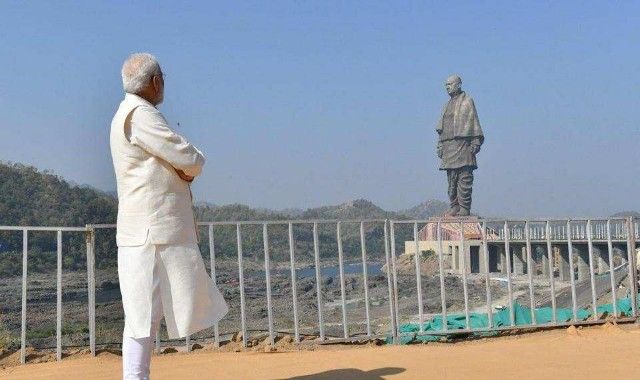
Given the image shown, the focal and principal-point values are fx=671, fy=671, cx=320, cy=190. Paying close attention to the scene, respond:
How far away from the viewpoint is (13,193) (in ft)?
53.9

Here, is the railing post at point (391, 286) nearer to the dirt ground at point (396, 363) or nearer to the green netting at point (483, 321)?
the green netting at point (483, 321)

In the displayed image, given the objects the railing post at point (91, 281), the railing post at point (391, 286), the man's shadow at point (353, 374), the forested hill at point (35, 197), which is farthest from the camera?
the forested hill at point (35, 197)

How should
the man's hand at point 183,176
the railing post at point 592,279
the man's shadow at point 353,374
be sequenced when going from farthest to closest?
the railing post at point 592,279
the man's shadow at point 353,374
the man's hand at point 183,176

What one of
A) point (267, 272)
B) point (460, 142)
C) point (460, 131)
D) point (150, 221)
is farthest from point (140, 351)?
point (460, 142)

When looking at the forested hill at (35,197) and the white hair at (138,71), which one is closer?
the white hair at (138,71)

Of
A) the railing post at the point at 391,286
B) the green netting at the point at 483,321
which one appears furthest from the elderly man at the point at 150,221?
the green netting at the point at 483,321

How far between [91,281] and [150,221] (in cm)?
166

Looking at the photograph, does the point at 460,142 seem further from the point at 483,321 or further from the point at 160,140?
the point at 160,140

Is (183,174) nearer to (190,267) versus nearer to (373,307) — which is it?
(190,267)

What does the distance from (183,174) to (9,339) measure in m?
2.76

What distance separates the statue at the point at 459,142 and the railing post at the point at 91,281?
1763 centimetres

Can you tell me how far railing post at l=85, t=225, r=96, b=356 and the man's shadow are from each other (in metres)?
1.33

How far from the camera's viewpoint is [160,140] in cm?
244

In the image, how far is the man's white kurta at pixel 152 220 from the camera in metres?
2.44
